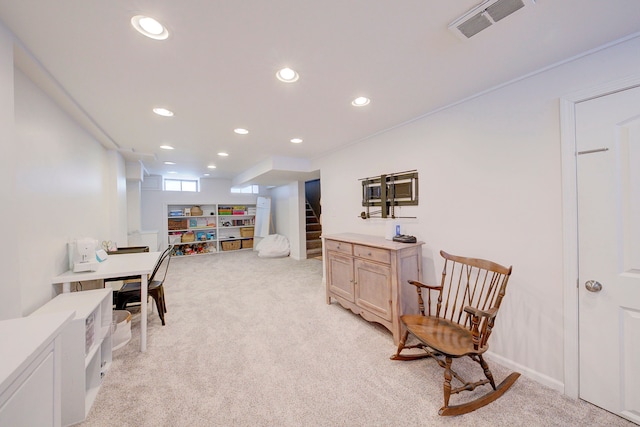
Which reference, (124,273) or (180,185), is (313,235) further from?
(124,273)

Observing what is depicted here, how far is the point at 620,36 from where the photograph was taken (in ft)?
4.50

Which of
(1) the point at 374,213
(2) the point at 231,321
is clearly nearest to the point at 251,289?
(2) the point at 231,321

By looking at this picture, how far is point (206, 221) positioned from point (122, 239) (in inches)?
128

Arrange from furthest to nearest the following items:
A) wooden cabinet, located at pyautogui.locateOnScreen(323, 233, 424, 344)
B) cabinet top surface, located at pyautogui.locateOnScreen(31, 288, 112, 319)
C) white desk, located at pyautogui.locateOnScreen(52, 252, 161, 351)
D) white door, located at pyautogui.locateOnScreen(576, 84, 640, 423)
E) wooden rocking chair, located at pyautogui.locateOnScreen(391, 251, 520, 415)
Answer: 1. wooden cabinet, located at pyautogui.locateOnScreen(323, 233, 424, 344)
2. white desk, located at pyautogui.locateOnScreen(52, 252, 161, 351)
3. cabinet top surface, located at pyautogui.locateOnScreen(31, 288, 112, 319)
4. wooden rocking chair, located at pyautogui.locateOnScreen(391, 251, 520, 415)
5. white door, located at pyautogui.locateOnScreen(576, 84, 640, 423)

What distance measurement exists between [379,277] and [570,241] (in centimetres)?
142

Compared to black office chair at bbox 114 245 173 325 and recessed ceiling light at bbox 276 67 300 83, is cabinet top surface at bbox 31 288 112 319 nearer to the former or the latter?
black office chair at bbox 114 245 173 325

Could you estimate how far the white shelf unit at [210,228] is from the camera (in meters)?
6.62

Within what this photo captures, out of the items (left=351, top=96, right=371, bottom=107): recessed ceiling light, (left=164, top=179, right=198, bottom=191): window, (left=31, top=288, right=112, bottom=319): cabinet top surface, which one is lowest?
(left=31, top=288, right=112, bottom=319): cabinet top surface

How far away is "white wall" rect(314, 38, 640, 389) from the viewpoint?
1.62 metres

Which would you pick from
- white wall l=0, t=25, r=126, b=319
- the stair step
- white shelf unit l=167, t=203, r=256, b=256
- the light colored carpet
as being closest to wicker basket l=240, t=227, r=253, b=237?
white shelf unit l=167, t=203, r=256, b=256

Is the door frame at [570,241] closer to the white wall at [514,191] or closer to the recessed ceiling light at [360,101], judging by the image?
the white wall at [514,191]

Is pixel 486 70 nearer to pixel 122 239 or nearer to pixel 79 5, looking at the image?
pixel 79 5

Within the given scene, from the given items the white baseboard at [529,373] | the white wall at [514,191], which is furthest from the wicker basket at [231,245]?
the white baseboard at [529,373]

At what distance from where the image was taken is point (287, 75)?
66.2 inches
